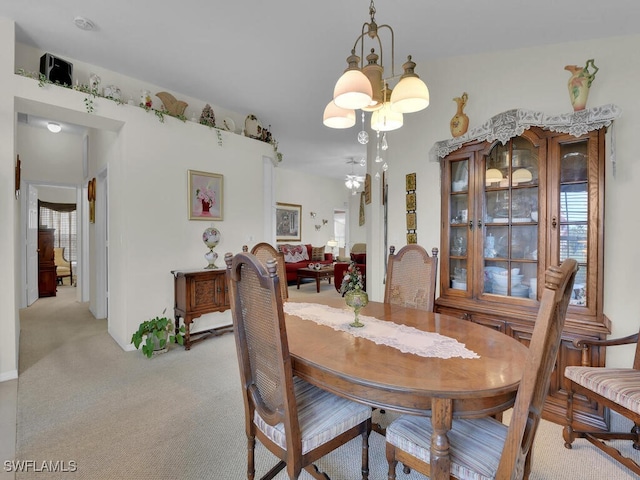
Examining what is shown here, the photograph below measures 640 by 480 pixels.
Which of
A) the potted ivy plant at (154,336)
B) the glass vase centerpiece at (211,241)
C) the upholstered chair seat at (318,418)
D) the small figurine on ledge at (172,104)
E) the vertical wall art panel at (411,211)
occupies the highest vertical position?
the small figurine on ledge at (172,104)

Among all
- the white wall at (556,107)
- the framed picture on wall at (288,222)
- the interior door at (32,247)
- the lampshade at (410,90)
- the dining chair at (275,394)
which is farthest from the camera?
the framed picture on wall at (288,222)

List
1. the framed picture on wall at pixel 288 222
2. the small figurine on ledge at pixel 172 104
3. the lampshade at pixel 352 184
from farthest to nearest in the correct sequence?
the framed picture on wall at pixel 288 222, the lampshade at pixel 352 184, the small figurine on ledge at pixel 172 104

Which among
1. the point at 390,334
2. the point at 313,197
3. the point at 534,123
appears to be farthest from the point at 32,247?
the point at 534,123

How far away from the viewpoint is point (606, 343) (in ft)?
5.90

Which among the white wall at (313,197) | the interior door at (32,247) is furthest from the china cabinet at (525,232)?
the interior door at (32,247)

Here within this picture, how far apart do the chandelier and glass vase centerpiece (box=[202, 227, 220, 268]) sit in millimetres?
2431

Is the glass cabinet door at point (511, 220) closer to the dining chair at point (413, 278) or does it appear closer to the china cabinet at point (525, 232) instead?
the china cabinet at point (525, 232)

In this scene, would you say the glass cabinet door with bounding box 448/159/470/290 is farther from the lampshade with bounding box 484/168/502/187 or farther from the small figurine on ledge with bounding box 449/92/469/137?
the small figurine on ledge with bounding box 449/92/469/137

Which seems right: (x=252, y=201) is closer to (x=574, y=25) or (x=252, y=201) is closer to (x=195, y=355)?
(x=195, y=355)

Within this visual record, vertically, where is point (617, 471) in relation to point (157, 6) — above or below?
below

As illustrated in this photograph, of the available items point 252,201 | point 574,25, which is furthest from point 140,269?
point 574,25

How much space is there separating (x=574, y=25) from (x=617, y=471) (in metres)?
2.62

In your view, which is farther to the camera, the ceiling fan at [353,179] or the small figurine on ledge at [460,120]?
the ceiling fan at [353,179]

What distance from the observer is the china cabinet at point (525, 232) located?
6.37 feet
